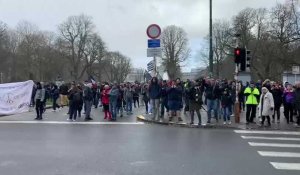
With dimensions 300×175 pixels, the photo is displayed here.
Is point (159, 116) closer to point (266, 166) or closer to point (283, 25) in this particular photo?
point (266, 166)

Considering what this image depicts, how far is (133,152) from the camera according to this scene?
10344mm

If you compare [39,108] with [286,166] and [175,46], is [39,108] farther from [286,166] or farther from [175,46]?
[175,46]

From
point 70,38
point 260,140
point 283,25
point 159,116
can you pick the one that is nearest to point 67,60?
point 70,38

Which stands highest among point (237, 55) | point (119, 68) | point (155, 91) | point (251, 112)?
point (119, 68)

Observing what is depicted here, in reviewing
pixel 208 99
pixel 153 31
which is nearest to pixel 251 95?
pixel 208 99

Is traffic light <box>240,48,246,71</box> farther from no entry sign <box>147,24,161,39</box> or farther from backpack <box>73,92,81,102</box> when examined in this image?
backpack <box>73,92,81,102</box>

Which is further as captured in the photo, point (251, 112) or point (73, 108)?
point (73, 108)

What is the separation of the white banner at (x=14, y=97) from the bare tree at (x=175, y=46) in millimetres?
57438

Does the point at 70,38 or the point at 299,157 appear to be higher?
the point at 70,38

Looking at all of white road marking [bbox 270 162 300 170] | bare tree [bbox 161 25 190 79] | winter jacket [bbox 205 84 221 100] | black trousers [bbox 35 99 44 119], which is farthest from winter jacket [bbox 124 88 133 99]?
bare tree [bbox 161 25 190 79]

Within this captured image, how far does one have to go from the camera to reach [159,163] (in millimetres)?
9047

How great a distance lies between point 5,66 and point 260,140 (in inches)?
2176

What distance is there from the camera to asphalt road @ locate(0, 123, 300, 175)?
8.46m

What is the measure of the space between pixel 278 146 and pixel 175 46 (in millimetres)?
71604
